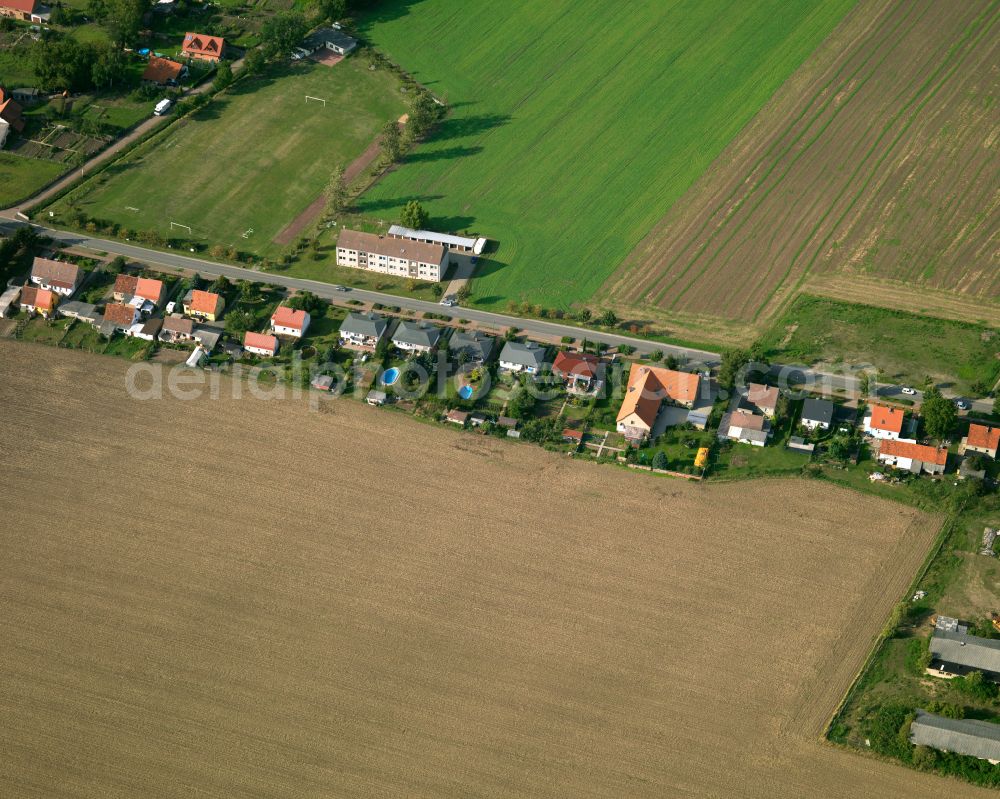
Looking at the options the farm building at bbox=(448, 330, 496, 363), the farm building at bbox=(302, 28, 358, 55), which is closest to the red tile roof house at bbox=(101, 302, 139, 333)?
the farm building at bbox=(448, 330, 496, 363)

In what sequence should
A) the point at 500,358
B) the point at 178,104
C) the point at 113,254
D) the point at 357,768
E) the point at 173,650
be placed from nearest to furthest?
the point at 357,768
the point at 173,650
the point at 500,358
the point at 113,254
the point at 178,104

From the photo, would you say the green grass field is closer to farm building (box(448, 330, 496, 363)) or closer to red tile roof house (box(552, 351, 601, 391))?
farm building (box(448, 330, 496, 363))

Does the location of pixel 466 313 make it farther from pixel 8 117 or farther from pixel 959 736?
pixel 8 117

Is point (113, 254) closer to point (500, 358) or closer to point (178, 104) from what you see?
point (178, 104)

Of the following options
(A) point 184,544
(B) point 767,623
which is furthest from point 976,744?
(A) point 184,544

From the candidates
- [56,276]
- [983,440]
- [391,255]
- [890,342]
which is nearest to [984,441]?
[983,440]
